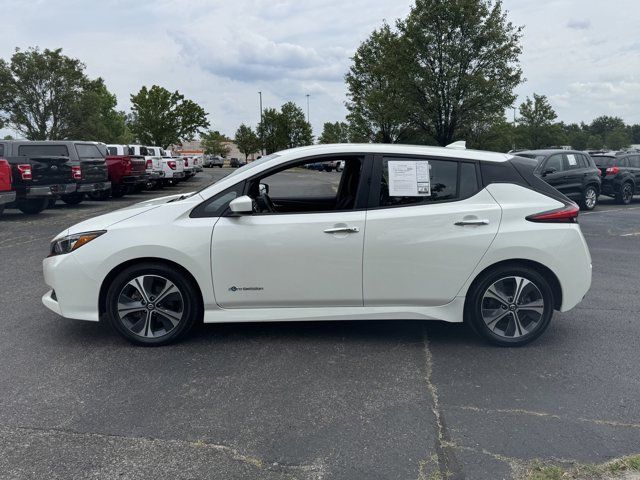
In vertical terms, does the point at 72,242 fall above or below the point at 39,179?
below

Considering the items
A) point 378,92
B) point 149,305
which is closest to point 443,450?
point 149,305

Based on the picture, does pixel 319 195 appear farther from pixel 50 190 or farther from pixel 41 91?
pixel 41 91

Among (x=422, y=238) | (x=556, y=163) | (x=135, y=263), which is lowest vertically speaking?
(x=135, y=263)

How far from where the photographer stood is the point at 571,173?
14.9m

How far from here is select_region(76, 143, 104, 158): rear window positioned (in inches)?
634

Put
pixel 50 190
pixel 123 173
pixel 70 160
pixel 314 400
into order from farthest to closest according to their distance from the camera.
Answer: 1. pixel 123 173
2. pixel 70 160
3. pixel 50 190
4. pixel 314 400

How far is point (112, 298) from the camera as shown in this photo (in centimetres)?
442

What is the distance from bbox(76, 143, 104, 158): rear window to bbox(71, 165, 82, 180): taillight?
698mm

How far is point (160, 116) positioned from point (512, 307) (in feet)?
180

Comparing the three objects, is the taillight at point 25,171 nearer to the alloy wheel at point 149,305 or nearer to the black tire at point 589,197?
the alloy wheel at point 149,305

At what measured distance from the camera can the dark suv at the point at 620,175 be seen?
17500mm

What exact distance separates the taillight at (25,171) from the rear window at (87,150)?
2.56 meters

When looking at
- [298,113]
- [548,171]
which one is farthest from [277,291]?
[298,113]

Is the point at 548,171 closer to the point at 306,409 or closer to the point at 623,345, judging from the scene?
the point at 623,345
